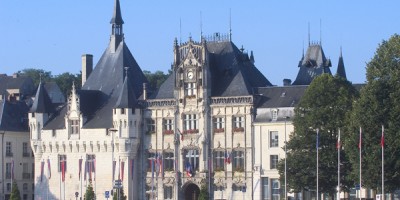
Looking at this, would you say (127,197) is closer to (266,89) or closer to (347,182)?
(266,89)

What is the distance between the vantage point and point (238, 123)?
133750mm

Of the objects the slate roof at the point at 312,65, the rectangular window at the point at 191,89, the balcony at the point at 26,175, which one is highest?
the slate roof at the point at 312,65

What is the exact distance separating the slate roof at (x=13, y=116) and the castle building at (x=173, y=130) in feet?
17.3

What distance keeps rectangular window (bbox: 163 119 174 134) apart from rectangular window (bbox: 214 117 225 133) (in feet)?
16.7

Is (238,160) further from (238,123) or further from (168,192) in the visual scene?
(168,192)

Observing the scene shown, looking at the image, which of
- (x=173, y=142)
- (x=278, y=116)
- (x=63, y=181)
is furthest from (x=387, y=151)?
(x=63, y=181)

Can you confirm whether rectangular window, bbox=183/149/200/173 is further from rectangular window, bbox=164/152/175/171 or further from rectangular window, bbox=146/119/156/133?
rectangular window, bbox=146/119/156/133

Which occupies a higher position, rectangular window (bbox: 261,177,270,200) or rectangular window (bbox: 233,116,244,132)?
rectangular window (bbox: 233,116,244,132)

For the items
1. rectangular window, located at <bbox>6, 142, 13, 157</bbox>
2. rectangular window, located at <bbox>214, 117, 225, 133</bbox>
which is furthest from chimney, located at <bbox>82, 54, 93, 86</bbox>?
rectangular window, located at <bbox>214, 117, 225, 133</bbox>

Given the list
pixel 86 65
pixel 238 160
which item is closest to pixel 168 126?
pixel 238 160

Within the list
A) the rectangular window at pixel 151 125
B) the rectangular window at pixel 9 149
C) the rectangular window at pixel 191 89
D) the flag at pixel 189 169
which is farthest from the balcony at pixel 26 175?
the rectangular window at pixel 191 89

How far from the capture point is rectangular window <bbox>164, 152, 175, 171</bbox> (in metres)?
138

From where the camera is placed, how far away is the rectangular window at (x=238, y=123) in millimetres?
133375

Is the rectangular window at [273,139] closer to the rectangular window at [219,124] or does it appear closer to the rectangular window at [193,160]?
the rectangular window at [219,124]
